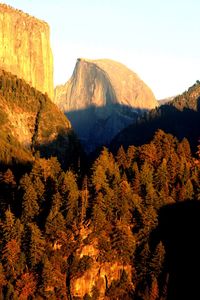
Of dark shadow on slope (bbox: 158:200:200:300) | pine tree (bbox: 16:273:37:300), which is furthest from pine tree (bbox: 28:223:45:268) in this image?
dark shadow on slope (bbox: 158:200:200:300)

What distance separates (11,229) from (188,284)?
81.7 feet

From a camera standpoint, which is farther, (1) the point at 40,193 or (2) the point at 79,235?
(1) the point at 40,193

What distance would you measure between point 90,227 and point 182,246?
45.9ft

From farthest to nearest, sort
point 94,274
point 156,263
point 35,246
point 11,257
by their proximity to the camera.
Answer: point 94,274, point 156,263, point 11,257, point 35,246

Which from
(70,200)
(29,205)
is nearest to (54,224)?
(70,200)

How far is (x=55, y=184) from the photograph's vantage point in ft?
350

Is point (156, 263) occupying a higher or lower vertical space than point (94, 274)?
higher

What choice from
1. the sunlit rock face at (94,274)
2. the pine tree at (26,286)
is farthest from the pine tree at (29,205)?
the pine tree at (26,286)

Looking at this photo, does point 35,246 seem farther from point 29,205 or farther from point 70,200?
point 70,200

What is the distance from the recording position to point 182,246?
327 ft

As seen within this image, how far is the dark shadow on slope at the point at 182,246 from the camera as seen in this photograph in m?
93.9

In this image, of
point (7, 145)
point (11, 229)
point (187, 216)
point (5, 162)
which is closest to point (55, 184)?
point (11, 229)

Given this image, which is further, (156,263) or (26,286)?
(156,263)

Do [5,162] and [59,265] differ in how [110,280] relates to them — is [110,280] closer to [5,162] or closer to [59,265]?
[59,265]
